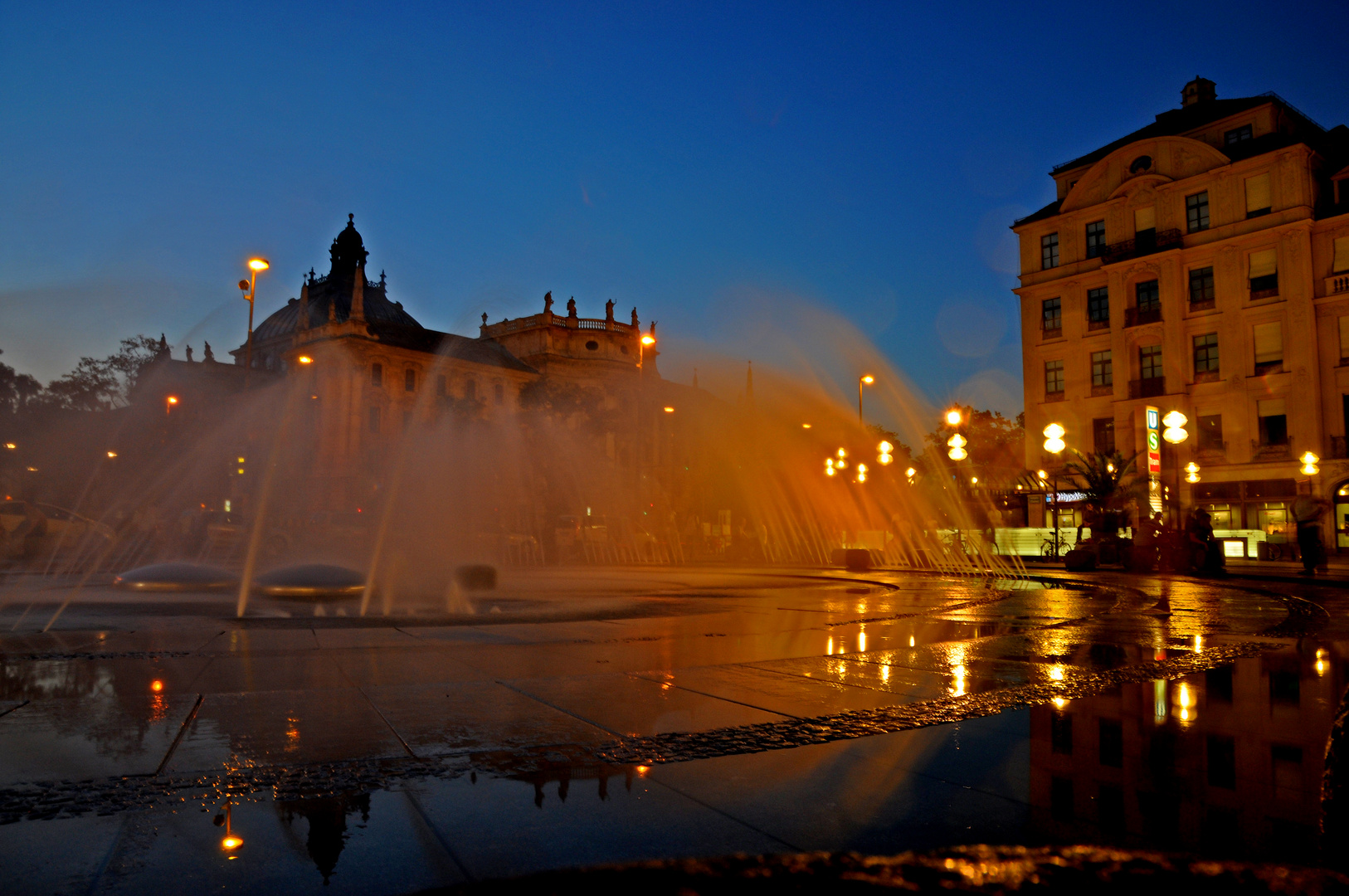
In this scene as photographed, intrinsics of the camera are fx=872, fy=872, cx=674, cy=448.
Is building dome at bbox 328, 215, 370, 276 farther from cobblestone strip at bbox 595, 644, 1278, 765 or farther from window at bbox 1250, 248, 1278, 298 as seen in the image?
cobblestone strip at bbox 595, 644, 1278, 765

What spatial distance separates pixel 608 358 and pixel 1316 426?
204ft

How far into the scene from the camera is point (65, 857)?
281 centimetres

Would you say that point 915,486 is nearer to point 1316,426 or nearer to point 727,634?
point 1316,426

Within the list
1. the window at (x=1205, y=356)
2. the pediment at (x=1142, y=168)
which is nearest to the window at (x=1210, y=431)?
the window at (x=1205, y=356)

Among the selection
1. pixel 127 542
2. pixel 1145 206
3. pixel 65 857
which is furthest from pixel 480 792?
pixel 1145 206

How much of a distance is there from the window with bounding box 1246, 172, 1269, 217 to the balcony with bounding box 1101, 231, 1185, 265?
117 inches

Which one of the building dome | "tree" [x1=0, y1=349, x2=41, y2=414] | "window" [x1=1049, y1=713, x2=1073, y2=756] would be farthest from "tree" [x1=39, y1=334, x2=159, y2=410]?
"window" [x1=1049, y1=713, x2=1073, y2=756]

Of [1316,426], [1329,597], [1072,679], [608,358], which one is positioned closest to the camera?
[1072,679]

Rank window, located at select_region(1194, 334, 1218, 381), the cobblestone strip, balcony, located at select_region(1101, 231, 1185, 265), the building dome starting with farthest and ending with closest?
1. the building dome
2. balcony, located at select_region(1101, 231, 1185, 265)
3. window, located at select_region(1194, 334, 1218, 381)
4. the cobblestone strip

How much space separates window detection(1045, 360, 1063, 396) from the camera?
47.2 m

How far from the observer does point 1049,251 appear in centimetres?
4831

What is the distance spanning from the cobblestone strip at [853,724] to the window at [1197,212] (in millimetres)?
42979

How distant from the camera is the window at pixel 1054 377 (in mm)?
47219

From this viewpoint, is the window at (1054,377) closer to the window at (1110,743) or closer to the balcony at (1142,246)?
the balcony at (1142,246)
